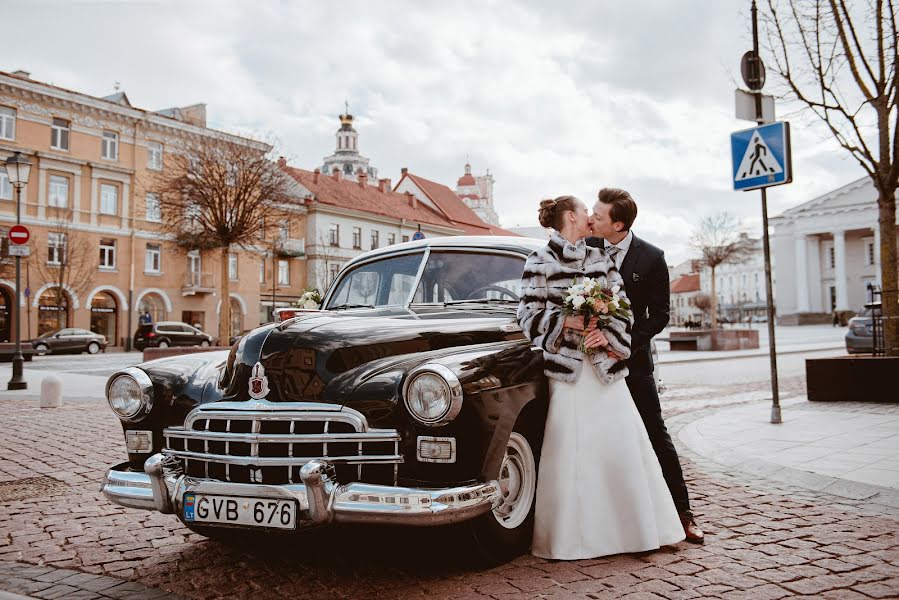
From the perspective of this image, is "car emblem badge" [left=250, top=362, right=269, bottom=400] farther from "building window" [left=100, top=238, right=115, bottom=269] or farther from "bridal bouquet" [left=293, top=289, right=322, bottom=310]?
"building window" [left=100, top=238, right=115, bottom=269]

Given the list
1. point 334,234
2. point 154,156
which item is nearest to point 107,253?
point 154,156

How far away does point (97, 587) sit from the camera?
3508mm

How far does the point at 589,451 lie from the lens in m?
3.76

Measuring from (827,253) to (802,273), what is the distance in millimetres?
4856

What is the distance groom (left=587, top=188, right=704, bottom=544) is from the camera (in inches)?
163

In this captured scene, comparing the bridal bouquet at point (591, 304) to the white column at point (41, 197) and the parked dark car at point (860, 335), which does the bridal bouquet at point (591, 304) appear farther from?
the white column at point (41, 197)

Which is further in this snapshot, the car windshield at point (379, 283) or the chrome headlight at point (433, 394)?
the car windshield at point (379, 283)

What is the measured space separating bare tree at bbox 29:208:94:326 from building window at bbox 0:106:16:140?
3925 mm

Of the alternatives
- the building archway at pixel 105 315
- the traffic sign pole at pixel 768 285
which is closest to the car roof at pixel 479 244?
the traffic sign pole at pixel 768 285

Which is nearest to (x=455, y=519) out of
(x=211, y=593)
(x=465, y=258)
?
(x=211, y=593)

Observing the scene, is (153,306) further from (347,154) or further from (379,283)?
(347,154)

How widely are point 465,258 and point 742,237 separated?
1778 inches

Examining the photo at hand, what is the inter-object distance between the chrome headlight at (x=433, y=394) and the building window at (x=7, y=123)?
124 ft

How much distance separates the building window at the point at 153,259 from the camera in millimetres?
39531
